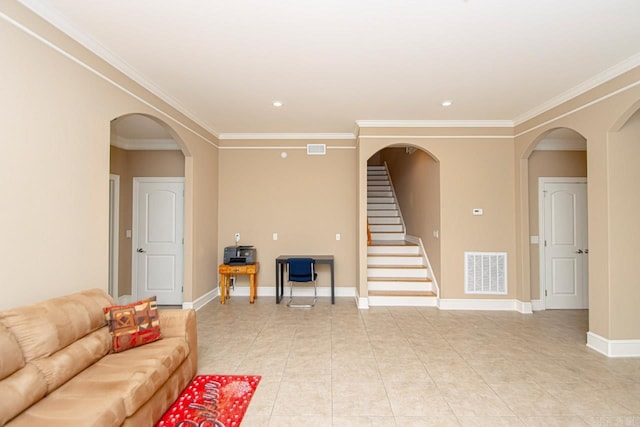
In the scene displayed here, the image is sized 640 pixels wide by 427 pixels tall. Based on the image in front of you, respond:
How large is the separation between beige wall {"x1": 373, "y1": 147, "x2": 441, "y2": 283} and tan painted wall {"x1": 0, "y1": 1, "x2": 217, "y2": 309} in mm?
4450

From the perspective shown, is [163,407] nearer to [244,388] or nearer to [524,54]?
[244,388]

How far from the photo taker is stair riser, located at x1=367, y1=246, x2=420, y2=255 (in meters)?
6.00

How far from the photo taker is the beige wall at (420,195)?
17.2 feet

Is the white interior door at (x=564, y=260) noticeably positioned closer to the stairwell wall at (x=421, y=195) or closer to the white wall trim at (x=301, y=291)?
the stairwell wall at (x=421, y=195)

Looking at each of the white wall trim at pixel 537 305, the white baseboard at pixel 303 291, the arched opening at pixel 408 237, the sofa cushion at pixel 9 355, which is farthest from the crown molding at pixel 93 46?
the white wall trim at pixel 537 305

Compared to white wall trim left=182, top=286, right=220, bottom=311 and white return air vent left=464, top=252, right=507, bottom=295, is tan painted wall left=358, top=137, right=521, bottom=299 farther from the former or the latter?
white wall trim left=182, top=286, right=220, bottom=311

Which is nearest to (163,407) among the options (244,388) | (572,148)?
(244,388)

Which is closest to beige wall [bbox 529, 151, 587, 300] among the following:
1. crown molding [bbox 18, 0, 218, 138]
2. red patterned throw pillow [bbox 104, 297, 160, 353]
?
red patterned throw pillow [bbox 104, 297, 160, 353]

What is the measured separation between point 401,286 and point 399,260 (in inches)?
23.6

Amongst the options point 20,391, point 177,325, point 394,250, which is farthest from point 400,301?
point 20,391

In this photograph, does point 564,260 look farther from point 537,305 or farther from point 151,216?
point 151,216

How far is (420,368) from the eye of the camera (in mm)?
2998

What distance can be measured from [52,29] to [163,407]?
2.86 metres

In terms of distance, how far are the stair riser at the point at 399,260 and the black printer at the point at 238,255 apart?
2.14 metres
